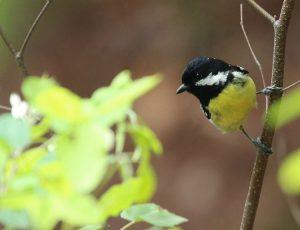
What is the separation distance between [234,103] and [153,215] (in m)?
1.64

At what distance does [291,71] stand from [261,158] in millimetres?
3295

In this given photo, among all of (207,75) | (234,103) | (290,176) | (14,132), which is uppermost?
(14,132)

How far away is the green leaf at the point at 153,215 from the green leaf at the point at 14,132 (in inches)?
11.7

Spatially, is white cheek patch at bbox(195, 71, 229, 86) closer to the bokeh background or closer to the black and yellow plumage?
the black and yellow plumage

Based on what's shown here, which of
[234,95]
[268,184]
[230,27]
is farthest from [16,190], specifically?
[230,27]

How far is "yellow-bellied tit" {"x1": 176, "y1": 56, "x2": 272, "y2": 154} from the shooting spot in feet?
8.48

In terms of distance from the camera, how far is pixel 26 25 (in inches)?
209

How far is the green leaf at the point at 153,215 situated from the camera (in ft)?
3.12

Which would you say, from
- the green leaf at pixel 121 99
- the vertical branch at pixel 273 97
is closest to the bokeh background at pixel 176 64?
the vertical branch at pixel 273 97

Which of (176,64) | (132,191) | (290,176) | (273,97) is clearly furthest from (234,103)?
(176,64)

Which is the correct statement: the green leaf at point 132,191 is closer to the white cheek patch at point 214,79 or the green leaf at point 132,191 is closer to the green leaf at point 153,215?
the green leaf at point 153,215

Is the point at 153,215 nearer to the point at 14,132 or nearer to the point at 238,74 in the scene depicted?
the point at 14,132

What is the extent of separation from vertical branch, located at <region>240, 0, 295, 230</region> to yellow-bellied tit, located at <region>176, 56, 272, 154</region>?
61cm

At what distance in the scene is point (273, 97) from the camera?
1840 mm
